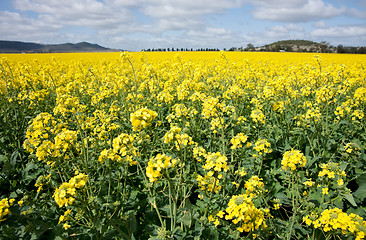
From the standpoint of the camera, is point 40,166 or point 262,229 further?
point 40,166

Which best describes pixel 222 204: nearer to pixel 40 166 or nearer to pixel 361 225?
pixel 361 225

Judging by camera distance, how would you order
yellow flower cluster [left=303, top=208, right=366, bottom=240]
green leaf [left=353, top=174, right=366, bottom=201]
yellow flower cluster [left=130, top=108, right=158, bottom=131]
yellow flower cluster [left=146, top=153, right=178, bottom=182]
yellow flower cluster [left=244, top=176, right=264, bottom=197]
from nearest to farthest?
yellow flower cluster [left=146, top=153, right=178, bottom=182]
yellow flower cluster [left=303, top=208, right=366, bottom=240]
yellow flower cluster [left=130, top=108, right=158, bottom=131]
yellow flower cluster [left=244, top=176, right=264, bottom=197]
green leaf [left=353, top=174, right=366, bottom=201]

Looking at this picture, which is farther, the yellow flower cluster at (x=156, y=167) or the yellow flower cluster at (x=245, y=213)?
the yellow flower cluster at (x=245, y=213)

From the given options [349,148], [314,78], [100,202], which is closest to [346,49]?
[314,78]

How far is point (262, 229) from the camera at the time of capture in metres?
1.98

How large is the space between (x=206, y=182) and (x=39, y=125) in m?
2.22

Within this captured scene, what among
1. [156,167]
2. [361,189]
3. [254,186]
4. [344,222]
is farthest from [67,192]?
[361,189]

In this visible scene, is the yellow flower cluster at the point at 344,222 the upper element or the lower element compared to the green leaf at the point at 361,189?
upper

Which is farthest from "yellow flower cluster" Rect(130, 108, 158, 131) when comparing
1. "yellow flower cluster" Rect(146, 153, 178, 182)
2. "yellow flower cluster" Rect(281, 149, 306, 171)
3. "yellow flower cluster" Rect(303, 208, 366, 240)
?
"yellow flower cluster" Rect(303, 208, 366, 240)

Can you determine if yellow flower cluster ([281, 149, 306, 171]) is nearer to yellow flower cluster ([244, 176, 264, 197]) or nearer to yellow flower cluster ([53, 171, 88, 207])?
yellow flower cluster ([244, 176, 264, 197])

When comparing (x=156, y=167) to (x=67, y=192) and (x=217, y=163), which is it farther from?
(x=67, y=192)

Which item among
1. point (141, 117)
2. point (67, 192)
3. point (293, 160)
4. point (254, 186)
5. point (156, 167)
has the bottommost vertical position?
point (254, 186)

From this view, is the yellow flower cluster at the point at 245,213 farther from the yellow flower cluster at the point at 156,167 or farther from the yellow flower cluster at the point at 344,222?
the yellow flower cluster at the point at 156,167

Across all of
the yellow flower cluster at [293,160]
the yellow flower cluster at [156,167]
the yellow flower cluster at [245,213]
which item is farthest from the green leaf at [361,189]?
the yellow flower cluster at [156,167]
